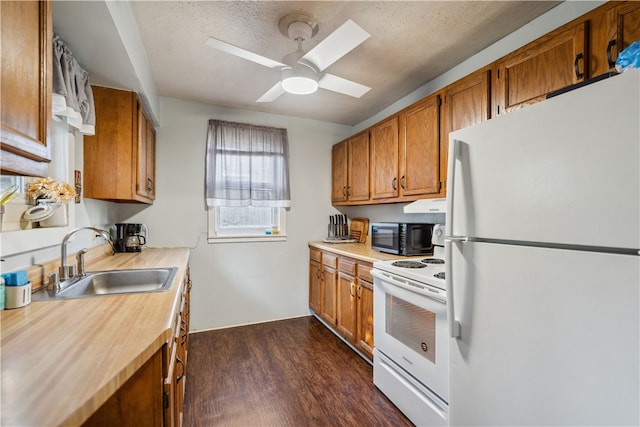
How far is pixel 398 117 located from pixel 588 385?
2206mm

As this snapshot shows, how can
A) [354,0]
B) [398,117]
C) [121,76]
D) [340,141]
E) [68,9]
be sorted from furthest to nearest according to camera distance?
[340,141]
[398,117]
[121,76]
[354,0]
[68,9]

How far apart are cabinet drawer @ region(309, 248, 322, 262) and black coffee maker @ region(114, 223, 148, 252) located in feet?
6.01

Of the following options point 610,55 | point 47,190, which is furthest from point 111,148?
point 610,55

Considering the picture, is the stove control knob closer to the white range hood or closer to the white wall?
the white range hood

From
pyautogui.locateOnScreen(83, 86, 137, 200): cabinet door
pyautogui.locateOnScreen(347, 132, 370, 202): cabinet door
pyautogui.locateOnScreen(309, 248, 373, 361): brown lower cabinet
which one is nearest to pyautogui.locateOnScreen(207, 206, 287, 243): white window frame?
pyautogui.locateOnScreen(309, 248, 373, 361): brown lower cabinet

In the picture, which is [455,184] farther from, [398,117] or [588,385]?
[398,117]

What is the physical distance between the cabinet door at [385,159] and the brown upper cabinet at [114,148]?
2103mm

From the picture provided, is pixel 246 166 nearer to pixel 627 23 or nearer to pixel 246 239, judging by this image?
pixel 246 239

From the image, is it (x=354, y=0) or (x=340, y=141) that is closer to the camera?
(x=354, y=0)

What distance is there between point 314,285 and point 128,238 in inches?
80.0

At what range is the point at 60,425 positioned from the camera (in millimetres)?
516

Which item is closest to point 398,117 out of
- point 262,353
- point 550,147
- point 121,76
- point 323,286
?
point 550,147

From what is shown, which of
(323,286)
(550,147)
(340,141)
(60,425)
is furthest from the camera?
(340,141)

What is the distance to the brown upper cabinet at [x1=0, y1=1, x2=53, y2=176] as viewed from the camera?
0.73 meters
